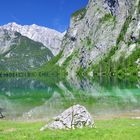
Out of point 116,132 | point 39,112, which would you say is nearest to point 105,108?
point 39,112

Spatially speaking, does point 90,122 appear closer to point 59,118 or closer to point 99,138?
point 59,118

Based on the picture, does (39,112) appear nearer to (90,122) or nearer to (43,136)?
(90,122)

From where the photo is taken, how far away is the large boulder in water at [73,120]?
46375 mm

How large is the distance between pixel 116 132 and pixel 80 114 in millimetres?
9635

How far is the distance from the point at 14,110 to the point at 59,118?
4731 cm

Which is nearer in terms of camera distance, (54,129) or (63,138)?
(63,138)

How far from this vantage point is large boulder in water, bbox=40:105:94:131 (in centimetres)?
4638

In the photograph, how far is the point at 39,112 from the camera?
281 feet

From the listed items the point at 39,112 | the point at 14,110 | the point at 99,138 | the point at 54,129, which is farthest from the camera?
the point at 14,110

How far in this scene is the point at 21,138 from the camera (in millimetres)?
36969

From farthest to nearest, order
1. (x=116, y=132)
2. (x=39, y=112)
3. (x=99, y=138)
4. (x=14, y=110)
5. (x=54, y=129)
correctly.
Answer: (x=14, y=110), (x=39, y=112), (x=54, y=129), (x=116, y=132), (x=99, y=138)

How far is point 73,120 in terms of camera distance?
153 ft

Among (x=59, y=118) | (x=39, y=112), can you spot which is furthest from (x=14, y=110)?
(x=59, y=118)

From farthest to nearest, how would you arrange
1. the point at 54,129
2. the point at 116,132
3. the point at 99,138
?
the point at 54,129 → the point at 116,132 → the point at 99,138
